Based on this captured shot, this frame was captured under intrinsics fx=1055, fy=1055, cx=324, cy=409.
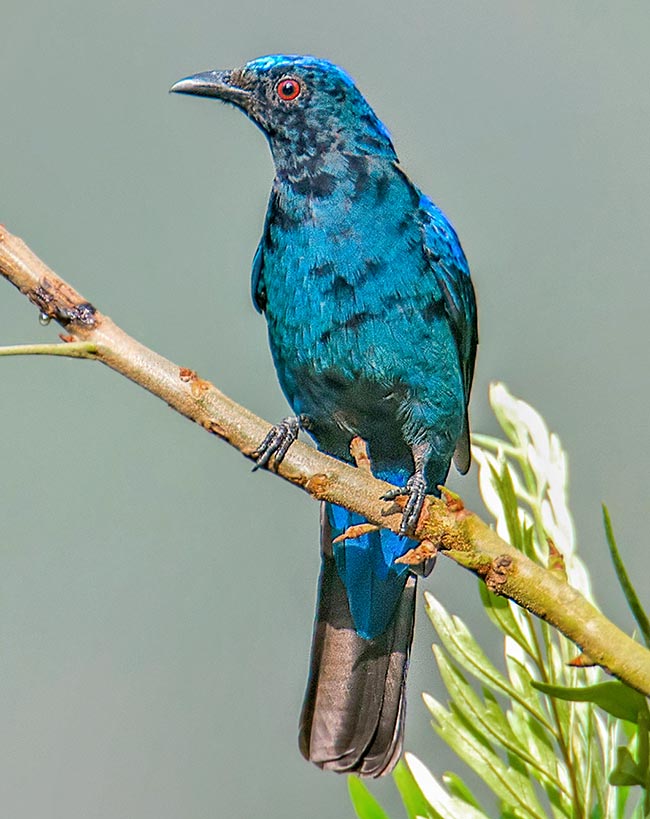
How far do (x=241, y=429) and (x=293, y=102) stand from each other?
5.28ft

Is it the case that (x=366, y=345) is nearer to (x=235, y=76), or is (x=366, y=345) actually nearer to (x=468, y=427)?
(x=468, y=427)

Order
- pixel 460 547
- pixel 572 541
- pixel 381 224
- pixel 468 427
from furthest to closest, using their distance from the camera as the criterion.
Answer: pixel 468 427 → pixel 381 224 → pixel 572 541 → pixel 460 547

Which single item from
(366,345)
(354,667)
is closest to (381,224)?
(366,345)

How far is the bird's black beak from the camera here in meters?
2.69

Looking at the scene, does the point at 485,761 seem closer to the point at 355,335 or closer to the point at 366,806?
the point at 366,806

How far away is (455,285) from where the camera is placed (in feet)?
8.86

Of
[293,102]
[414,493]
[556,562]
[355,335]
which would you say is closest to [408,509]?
[556,562]

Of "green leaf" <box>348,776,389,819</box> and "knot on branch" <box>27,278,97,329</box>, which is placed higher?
"knot on branch" <box>27,278,97,329</box>

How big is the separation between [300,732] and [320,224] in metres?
1.18

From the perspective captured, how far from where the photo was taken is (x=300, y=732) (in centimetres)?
238

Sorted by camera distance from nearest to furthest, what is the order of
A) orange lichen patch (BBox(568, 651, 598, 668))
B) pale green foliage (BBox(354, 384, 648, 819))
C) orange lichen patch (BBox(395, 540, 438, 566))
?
orange lichen patch (BBox(568, 651, 598, 668)), pale green foliage (BBox(354, 384, 648, 819)), orange lichen patch (BBox(395, 540, 438, 566))

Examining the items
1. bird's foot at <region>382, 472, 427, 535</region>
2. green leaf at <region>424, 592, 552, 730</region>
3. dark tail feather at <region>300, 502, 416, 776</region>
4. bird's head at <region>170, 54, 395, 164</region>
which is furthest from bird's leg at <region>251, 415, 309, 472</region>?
bird's head at <region>170, 54, 395, 164</region>

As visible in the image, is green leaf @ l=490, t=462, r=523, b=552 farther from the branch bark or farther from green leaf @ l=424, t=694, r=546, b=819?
green leaf @ l=424, t=694, r=546, b=819

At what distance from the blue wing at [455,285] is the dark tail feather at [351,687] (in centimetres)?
44
